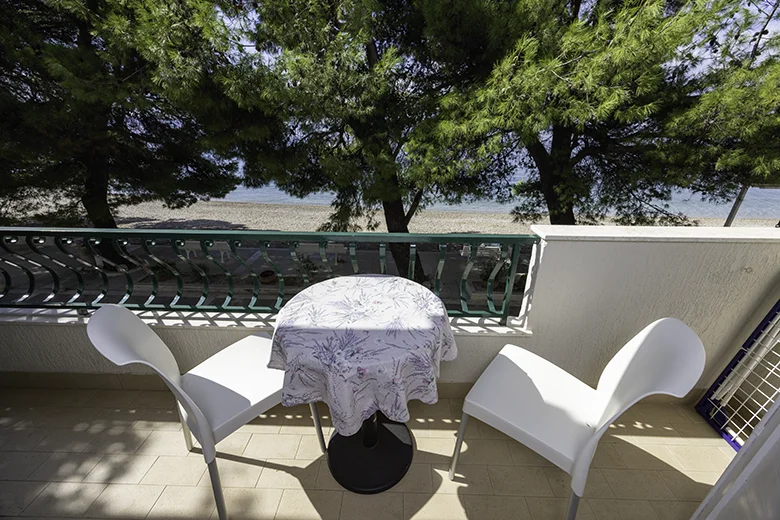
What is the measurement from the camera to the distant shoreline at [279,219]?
1514 centimetres

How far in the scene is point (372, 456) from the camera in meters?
1.51

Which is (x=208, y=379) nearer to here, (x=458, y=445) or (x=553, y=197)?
(x=458, y=445)

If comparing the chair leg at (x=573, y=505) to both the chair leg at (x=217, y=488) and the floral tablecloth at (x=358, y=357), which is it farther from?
the chair leg at (x=217, y=488)

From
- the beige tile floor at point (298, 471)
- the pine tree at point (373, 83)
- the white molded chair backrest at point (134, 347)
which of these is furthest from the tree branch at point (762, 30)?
the white molded chair backrest at point (134, 347)

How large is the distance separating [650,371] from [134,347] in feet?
6.28

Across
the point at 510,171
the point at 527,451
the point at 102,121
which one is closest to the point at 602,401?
the point at 527,451

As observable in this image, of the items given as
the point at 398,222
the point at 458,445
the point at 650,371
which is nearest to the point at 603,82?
the point at 650,371

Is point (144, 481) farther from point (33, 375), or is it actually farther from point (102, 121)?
point (102, 121)

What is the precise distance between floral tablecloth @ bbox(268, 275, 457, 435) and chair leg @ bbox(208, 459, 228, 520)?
43 cm

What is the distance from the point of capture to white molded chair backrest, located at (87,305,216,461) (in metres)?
1.01

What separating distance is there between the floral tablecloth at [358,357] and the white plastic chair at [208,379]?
0.25 metres

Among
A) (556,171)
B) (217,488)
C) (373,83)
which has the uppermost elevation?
(373,83)

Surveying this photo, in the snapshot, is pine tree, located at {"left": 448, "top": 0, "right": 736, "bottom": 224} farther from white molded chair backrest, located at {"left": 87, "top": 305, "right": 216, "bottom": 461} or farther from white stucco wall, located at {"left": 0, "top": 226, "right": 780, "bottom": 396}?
white molded chair backrest, located at {"left": 87, "top": 305, "right": 216, "bottom": 461}

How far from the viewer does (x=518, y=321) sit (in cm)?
178
